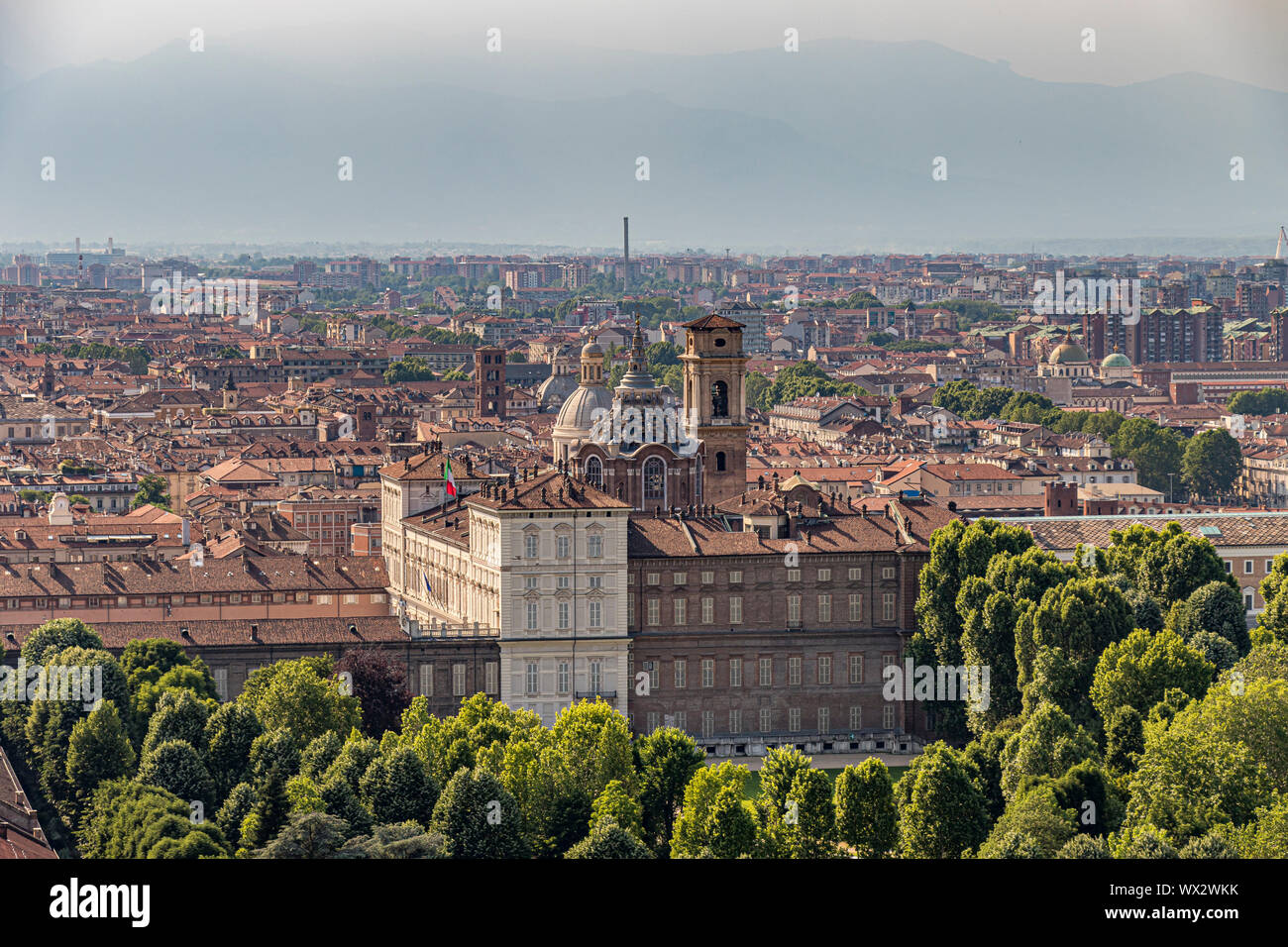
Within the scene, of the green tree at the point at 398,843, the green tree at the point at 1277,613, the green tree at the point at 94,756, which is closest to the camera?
the green tree at the point at 398,843

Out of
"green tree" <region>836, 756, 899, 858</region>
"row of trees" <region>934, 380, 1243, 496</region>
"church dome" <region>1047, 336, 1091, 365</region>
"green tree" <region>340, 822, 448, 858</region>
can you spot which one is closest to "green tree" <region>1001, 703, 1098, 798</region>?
"green tree" <region>836, 756, 899, 858</region>

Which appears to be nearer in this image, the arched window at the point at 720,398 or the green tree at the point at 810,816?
the green tree at the point at 810,816

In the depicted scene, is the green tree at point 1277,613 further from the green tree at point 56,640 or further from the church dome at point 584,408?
the church dome at point 584,408

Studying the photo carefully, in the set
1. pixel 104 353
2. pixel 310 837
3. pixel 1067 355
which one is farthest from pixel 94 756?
pixel 104 353

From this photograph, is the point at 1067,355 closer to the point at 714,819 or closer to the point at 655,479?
the point at 655,479

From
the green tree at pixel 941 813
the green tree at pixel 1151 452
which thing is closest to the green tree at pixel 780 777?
the green tree at pixel 941 813
